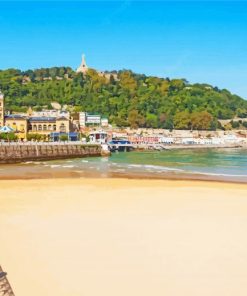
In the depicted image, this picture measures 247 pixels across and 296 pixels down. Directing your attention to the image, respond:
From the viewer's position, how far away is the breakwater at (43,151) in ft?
192

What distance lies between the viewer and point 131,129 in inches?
6363

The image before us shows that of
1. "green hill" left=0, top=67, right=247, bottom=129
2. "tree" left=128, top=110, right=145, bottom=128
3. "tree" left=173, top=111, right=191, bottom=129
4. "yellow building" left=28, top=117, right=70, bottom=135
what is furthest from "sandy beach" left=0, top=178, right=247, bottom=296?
"tree" left=173, top=111, right=191, bottom=129

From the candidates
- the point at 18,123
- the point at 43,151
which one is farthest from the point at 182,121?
the point at 43,151

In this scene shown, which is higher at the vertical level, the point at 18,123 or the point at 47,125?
the point at 18,123

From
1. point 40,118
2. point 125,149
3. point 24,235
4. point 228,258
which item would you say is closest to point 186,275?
point 228,258

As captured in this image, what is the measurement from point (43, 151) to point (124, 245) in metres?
53.9

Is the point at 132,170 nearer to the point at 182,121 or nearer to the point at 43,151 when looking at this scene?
the point at 43,151

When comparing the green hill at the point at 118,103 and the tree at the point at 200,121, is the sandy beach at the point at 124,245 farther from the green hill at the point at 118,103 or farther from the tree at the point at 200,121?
the tree at the point at 200,121

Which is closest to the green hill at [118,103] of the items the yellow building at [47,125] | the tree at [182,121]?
the tree at [182,121]

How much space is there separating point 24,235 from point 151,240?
3944mm

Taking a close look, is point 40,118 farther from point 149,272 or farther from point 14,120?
point 149,272

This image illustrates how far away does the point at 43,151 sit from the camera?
66438 millimetres

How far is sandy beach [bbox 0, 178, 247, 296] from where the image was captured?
35.6ft

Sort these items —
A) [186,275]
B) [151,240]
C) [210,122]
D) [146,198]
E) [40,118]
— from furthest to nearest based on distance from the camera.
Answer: [210,122]
[40,118]
[146,198]
[151,240]
[186,275]
